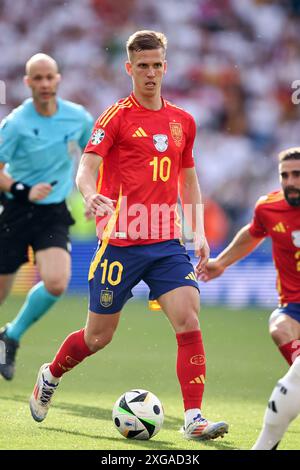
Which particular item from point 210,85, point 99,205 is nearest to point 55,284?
point 99,205

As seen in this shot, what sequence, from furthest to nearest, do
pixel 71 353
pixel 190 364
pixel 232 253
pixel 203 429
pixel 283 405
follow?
pixel 232 253 → pixel 71 353 → pixel 190 364 → pixel 203 429 → pixel 283 405

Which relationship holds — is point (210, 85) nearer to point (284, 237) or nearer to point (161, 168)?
point (284, 237)

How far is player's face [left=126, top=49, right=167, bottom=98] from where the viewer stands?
5.77 meters

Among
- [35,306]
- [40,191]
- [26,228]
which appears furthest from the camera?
[26,228]

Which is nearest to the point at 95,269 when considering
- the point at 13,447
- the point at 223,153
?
the point at 13,447

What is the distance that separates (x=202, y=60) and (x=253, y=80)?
91 cm

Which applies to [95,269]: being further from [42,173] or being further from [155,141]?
[42,173]

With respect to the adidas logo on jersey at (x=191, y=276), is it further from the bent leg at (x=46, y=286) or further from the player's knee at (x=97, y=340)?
the bent leg at (x=46, y=286)

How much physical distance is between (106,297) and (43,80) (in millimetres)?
3062

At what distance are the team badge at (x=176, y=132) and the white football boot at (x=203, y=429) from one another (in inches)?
60.0

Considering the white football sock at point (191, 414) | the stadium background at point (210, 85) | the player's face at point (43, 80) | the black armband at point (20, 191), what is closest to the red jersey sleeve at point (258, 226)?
the white football sock at point (191, 414)

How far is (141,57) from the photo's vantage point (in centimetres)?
579

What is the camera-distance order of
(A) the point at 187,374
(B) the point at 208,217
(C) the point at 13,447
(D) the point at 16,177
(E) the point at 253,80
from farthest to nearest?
(E) the point at 253,80
(B) the point at 208,217
(D) the point at 16,177
(A) the point at 187,374
(C) the point at 13,447

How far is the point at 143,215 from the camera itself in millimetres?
5664
